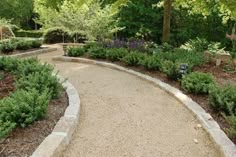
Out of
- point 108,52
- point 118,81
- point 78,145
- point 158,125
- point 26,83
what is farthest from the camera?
point 108,52

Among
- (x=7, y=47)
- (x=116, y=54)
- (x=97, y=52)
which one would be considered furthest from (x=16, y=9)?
(x=116, y=54)

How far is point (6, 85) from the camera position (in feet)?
19.7

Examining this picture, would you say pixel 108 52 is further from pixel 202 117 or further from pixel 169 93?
pixel 202 117

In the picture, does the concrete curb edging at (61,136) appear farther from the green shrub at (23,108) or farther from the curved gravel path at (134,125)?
the green shrub at (23,108)

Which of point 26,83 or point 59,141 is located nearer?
point 59,141

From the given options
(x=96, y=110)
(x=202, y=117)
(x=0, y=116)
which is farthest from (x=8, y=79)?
(x=202, y=117)

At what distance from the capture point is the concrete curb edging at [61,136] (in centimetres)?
354

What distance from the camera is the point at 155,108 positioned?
5.63m

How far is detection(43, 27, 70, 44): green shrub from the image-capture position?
56.9 ft

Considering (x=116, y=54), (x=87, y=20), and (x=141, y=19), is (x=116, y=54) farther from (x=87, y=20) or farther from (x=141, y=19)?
(x=141, y=19)

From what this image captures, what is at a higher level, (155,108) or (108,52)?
(108,52)

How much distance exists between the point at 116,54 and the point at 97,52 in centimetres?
95

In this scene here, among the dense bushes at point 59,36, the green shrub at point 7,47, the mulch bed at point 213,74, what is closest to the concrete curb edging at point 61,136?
the mulch bed at point 213,74

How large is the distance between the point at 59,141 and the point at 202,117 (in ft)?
7.11
